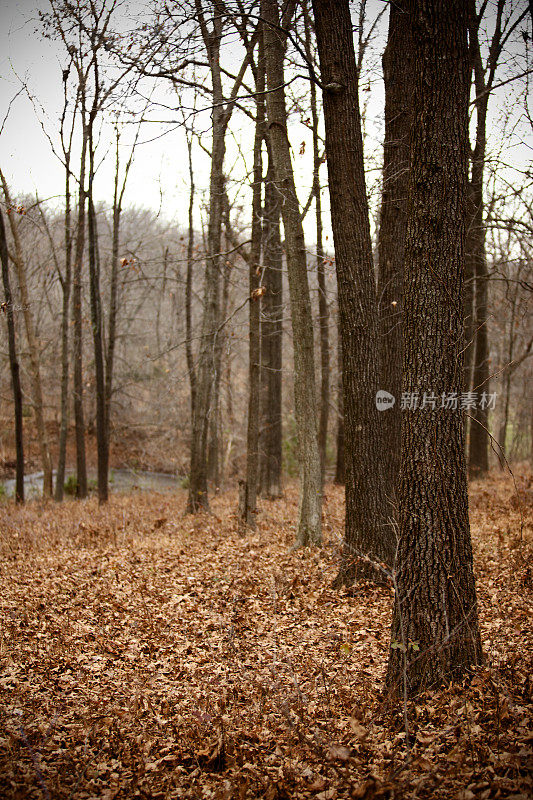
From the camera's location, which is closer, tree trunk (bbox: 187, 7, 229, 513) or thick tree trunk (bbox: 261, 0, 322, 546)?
thick tree trunk (bbox: 261, 0, 322, 546)

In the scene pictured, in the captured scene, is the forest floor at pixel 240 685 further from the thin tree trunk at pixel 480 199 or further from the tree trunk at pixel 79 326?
the tree trunk at pixel 79 326

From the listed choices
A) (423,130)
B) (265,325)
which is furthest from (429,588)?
(265,325)

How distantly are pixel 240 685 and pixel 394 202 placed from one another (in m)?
5.95

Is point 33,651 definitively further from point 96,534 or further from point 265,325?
point 265,325

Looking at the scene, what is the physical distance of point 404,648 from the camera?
3.89 m

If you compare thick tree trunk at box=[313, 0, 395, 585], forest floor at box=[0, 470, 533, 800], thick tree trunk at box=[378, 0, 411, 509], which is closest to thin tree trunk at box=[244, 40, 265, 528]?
forest floor at box=[0, 470, 533, 800]

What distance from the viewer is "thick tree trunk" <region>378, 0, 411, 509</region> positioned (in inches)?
284

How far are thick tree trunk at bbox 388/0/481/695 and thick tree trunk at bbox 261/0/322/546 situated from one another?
13.6 feet

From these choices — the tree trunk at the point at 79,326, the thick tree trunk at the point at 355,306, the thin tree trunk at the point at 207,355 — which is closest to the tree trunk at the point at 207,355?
the thin tree trunk at the point at 207,355

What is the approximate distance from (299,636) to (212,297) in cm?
780

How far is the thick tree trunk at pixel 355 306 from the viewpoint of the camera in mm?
6285

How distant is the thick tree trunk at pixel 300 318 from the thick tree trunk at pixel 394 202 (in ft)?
4.13

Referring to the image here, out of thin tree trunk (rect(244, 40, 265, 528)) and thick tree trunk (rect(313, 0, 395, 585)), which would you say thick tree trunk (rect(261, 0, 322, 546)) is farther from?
thick tree trunk (rect(313, 0, 395, 585))

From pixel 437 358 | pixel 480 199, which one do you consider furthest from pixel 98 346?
pixel 437 358
